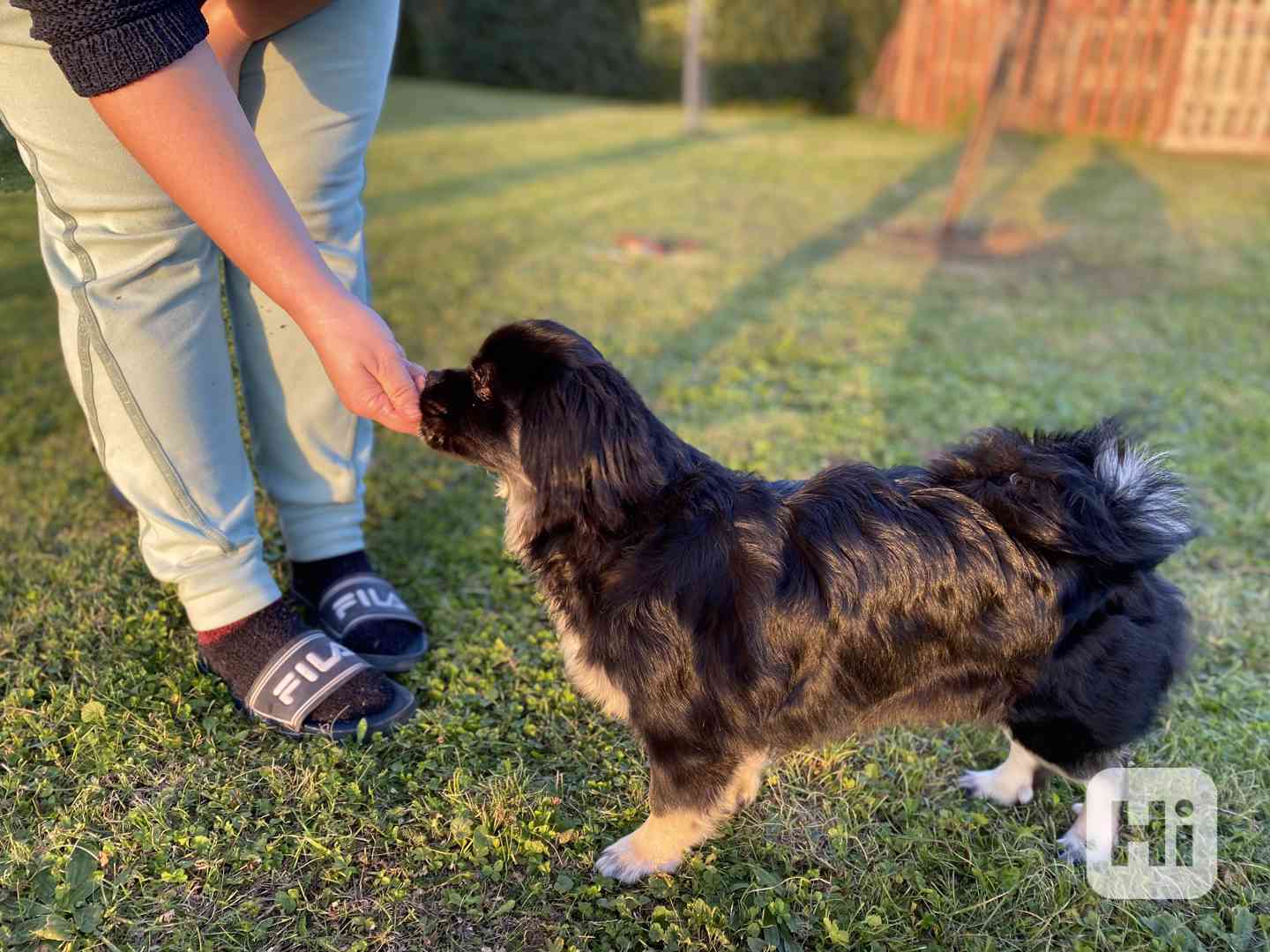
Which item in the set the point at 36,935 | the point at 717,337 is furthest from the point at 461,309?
the point at 36,935

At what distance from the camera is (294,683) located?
7.72 ft

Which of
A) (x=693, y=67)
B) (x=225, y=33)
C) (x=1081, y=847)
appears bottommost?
(x=1081, y=847)

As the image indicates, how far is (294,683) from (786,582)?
1342 mm

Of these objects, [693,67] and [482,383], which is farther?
[693,67]

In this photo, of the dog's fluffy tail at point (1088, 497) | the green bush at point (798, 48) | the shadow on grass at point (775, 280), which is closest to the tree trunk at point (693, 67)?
the green bush at point (798, 48)

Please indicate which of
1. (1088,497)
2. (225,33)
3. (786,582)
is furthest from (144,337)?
(1088,497)

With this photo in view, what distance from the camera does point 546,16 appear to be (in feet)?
64.0

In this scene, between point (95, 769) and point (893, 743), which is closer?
point (95, 769)

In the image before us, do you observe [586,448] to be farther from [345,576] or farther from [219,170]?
[345,576]

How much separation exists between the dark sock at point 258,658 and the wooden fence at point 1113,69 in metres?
12.0

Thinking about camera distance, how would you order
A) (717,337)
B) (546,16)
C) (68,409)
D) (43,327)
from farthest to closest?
(546,16), (717,337), (43,327), (68,409)

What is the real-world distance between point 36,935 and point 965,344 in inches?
214

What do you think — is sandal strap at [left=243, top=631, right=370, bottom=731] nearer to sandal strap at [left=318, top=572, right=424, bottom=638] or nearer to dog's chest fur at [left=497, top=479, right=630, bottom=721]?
sandal strap at [left=318, top=572, right=424, bottom=638]

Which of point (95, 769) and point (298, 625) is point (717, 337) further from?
point (95, 769)
